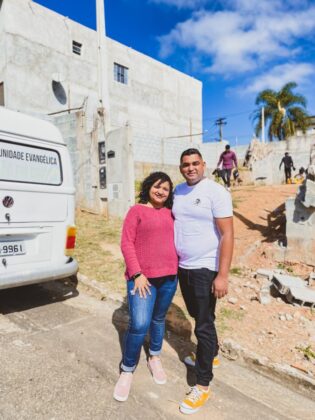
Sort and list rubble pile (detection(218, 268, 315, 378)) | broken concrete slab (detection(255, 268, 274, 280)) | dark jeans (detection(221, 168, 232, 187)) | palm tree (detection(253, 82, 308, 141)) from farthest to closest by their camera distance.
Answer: palm tree (detection(253, 82, 308, 141)) → dark jeans (detection(221, 168, 232, 187)) → broken concrete slab (detection(255, 268, 274, 280)) → rubble pile (detection(218, 268, 315, 378))

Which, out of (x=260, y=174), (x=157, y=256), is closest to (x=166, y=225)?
(x=157, y=256)

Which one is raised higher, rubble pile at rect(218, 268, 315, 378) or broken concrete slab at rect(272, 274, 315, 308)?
broken concrete slab at rect(272, 274, 315, 308)

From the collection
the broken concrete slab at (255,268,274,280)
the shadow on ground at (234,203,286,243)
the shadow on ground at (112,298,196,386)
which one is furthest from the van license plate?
the shadow on ground at (234,203,286,243)

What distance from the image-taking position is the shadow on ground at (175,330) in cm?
336

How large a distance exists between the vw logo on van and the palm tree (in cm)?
3367

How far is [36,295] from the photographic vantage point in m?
4.80

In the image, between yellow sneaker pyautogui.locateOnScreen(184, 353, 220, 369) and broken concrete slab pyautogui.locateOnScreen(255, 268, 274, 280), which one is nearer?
yellow sneaker pyautogui.locateOnScreen(184, 353, 220, 369)

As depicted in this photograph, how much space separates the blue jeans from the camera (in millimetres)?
2459

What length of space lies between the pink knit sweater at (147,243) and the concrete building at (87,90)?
7024 mm

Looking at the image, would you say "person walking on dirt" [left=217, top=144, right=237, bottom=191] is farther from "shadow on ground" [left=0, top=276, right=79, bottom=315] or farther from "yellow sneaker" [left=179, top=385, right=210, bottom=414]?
"yellow sneaker" [left=179, top=385, right=210, bottom=414]

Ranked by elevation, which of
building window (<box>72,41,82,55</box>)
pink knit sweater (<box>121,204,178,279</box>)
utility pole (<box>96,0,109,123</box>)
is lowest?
pink knit sweater (<box>121,204,178,279</box>)

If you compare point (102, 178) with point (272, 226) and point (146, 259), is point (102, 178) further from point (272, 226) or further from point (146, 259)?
point (146, 259)

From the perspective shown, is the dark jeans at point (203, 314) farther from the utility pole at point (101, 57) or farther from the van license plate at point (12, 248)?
the utility pole at point (101, 57)

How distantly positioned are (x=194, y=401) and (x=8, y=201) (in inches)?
113
